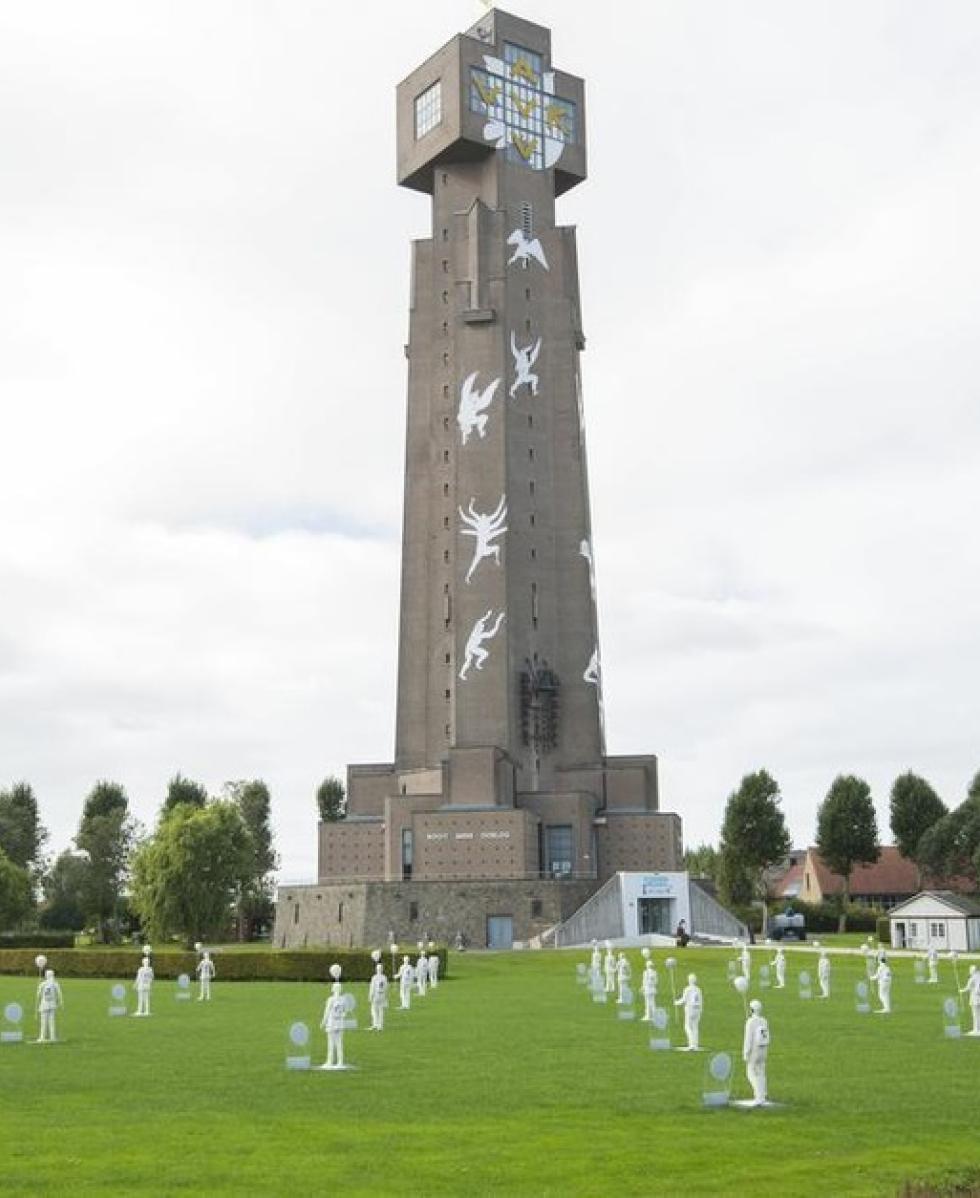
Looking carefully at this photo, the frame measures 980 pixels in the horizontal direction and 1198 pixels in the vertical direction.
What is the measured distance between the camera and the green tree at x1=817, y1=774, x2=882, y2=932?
96562 mm

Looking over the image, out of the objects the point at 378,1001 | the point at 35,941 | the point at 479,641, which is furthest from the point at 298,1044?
the point at 479,641

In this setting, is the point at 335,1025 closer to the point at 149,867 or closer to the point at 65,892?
the point at 149,867

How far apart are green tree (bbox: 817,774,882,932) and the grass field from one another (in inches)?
2610

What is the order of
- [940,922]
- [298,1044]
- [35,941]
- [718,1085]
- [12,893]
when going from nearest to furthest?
[718,1085] → [298,1044] → [940,922] → [35,941] → [12,893]

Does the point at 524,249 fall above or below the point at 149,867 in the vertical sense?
above

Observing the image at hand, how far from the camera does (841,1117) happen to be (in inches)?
688

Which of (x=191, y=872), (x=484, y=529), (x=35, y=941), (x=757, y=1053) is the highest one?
(x=484, y=529)

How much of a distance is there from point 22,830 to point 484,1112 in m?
92.7

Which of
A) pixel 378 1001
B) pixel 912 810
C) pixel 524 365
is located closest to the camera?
pixel 378 1001

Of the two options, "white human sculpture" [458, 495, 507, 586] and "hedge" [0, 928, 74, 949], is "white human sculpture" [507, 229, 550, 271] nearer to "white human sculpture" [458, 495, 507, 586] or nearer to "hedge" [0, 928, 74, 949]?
"white human sculpture" [458, 495, 507, 586]

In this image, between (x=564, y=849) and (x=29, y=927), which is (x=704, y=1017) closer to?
(x=564, y=849)

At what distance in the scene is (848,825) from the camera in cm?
9656

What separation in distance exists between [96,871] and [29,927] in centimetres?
624

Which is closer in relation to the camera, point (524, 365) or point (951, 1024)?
point (951, 1024)
